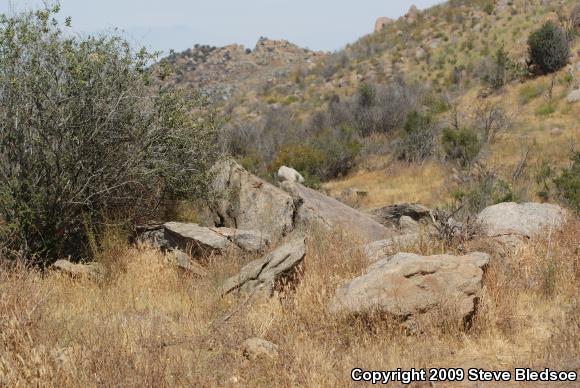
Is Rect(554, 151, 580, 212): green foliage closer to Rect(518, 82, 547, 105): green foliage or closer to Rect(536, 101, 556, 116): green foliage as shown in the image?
Rect(536, 101, 556, 116): green foliage

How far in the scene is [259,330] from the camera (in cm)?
434

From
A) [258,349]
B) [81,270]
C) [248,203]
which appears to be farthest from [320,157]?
[258,349]

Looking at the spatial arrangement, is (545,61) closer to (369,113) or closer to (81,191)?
(369,113)

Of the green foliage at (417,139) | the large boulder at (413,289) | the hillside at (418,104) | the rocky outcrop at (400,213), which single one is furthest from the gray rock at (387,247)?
the green foliage at (417,139)

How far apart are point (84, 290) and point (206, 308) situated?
1.36 meters

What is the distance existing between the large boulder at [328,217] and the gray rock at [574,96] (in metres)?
12.3

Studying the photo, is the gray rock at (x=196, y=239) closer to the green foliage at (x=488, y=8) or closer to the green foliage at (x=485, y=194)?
the green foliage at (x=485, y=194)

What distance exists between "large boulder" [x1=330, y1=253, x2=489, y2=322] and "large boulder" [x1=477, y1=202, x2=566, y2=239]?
176 cm

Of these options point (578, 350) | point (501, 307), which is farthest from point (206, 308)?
point (578, 350)

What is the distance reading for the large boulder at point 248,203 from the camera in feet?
26.1

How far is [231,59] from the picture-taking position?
178ft

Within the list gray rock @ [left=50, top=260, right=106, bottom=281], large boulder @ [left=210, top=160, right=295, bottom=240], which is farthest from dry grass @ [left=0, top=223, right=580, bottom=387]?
large boulder @ [left=210, top=160, right=295, bottom=240]

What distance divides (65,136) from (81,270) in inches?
59.5

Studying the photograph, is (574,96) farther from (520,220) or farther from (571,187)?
(520,220)
